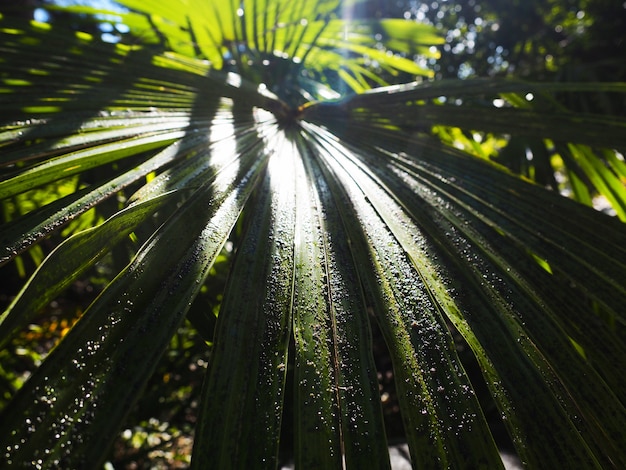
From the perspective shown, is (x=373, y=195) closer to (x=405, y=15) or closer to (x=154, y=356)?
(x=154, y=356)

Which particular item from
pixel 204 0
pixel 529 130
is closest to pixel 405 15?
pixel 204 0

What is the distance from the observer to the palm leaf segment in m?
0.31

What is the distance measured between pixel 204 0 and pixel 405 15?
2.10m

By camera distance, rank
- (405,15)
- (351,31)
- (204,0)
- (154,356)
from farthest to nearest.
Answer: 1. (405,15)
2. (351,31)
3. (204,0)
4. (154,356)

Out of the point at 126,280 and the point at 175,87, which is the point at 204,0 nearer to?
the point at 175,87

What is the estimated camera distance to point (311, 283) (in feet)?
1.40

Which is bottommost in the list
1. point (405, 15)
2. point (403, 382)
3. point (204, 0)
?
point (403, 382)

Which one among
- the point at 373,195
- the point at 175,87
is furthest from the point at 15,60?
the point at 373,195

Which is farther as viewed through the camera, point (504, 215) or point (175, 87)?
point (175, 87)

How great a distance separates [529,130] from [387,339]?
0.61 meters

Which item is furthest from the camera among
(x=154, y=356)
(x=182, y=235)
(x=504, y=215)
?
(x=504, y=215)

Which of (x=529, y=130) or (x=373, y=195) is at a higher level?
(x=529, y=130)

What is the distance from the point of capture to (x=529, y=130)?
78 centimetres

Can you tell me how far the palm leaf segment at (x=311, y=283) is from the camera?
0.31 meters
